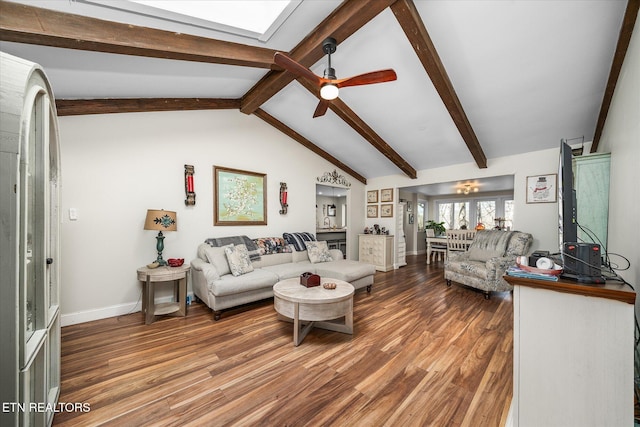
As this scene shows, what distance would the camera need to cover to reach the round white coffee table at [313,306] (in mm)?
2242

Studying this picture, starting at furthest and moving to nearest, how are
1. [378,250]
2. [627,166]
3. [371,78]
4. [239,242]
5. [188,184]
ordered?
[378,250]
[239,242]
[188,184]
[371,78]
[627,166]

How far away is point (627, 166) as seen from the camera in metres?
1.83

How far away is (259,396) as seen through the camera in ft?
5.21

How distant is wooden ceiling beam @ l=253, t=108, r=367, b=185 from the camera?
4214 millimetres

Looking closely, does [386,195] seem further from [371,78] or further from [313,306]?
[313,306]

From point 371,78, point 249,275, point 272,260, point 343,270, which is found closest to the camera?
point 371,78

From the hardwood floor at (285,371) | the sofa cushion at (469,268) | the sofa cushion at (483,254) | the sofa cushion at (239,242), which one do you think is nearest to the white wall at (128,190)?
the sofa cushion at (239,242)

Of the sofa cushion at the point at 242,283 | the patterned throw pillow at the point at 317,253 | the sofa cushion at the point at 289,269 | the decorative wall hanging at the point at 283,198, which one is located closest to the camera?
the sofa cushion at the point at 242,283

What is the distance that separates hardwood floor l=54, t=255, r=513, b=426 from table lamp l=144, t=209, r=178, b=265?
831mm

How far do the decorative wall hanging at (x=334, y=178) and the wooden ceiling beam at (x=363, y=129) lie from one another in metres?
1.26

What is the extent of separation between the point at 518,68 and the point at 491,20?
29.7 inches

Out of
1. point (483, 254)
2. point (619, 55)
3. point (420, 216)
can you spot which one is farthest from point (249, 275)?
point (420, 216)

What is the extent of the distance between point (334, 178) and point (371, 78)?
338cm

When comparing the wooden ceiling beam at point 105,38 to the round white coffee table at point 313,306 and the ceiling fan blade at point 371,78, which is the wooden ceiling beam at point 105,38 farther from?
the round white coffee table at point 313,306
